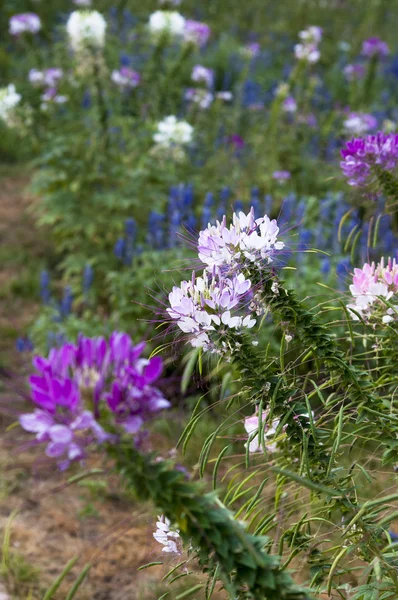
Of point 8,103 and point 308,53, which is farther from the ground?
point 308,53

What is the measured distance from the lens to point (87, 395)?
3.05ft

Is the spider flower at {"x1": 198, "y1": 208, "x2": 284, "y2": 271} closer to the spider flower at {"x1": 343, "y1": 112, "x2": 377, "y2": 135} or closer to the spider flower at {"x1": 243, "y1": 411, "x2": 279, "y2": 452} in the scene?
the spider flower at {"x1": 243, "y1": 411, "x2": 279, "y2": 452}

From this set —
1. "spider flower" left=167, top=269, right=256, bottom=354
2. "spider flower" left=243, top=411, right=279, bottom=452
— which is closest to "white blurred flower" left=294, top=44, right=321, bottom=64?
"spider flower" left=243, top=411, right=279, bottom=452

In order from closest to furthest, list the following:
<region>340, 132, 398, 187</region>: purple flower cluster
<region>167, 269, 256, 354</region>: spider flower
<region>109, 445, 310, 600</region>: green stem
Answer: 1. <region>109, 445, 310, 600</region>: green stem
2. <region>167, 269, 256, 354</region>: spider flower
3. <region>340, 132, 398, 187</region>: purple flower cluster

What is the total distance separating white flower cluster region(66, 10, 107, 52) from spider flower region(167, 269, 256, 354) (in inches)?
125

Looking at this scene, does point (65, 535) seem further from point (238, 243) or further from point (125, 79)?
point (125, 79)

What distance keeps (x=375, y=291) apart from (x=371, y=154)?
13.5 inches

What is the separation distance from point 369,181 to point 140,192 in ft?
8.58

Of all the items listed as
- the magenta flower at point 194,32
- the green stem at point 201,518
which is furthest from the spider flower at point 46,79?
the green stem at point 201,518

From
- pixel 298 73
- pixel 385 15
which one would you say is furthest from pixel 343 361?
pixel 385 15

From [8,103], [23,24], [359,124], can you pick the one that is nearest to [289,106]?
[359,124]

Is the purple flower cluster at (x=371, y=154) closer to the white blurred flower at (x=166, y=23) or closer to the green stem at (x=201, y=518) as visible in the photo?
the green stem at (x=201, y=518)

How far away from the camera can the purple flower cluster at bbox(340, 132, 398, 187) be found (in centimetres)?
138

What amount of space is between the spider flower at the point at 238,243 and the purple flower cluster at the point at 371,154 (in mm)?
421
